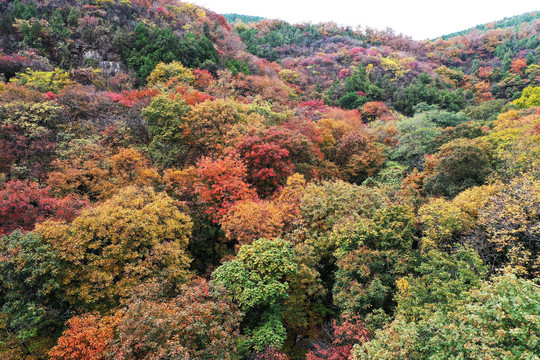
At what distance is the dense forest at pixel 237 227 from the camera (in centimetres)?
1029

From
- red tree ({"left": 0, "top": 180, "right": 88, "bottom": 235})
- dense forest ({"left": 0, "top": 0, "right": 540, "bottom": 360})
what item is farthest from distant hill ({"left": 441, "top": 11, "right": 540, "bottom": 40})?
red tree ({"left": 0, "top": 180, "right": 88, "bottom": 235})

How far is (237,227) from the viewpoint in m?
16.8

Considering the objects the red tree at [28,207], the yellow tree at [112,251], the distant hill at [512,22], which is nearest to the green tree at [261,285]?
the yellow tree at [112,251]

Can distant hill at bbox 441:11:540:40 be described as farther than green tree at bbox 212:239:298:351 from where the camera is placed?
Yes

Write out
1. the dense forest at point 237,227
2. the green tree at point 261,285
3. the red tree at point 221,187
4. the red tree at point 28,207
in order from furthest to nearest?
the red tree at point 221,187
the red tree at point 28,207
the green tree at point 261,285
the dense forest at point 237,227

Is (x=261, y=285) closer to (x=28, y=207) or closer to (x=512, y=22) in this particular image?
(x=28, y=207)

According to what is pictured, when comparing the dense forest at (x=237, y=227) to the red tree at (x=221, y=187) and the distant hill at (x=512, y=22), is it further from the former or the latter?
the distant hill at (x=512, y=22)

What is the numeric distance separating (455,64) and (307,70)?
49.3 m

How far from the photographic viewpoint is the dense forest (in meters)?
10.3

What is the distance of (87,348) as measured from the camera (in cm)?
1121

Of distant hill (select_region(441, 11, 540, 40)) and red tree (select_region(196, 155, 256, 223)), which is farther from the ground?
distant hill (select_region(441, 11, 540, 40))

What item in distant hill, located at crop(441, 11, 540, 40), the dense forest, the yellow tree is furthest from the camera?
distant hill, located at crop(441, 11, 540, 40)

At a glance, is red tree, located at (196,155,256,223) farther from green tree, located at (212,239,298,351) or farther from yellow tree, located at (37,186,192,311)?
green tree, located at (212,239,298,351)

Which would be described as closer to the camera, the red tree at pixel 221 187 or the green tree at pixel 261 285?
the green tree at pixel 261 285
